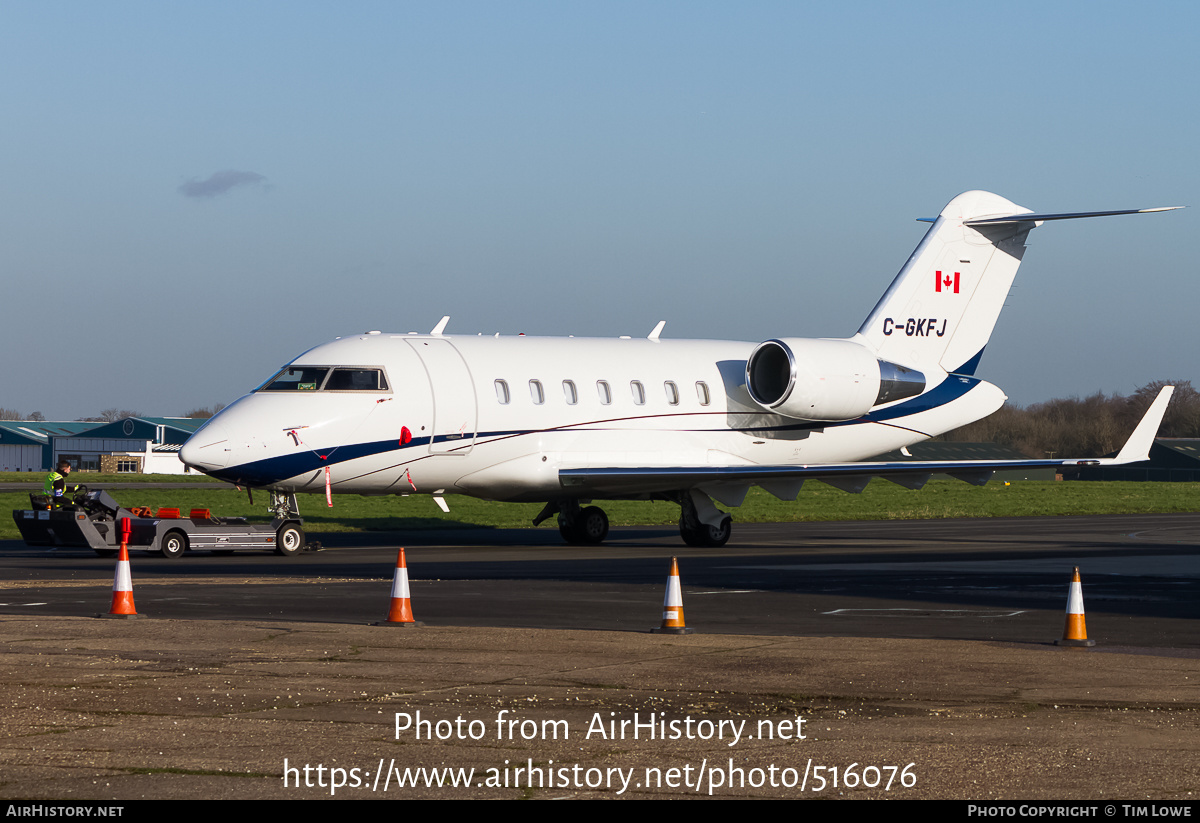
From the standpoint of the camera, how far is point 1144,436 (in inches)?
1123

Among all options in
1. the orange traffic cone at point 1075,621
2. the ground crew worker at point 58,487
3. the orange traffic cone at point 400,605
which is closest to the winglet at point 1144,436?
the orange traffic cone at point 1075,621

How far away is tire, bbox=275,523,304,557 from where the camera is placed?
89.8 feet

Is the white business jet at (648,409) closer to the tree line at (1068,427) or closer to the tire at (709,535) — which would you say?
the tire at (709,535)

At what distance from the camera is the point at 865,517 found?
47.1 meters

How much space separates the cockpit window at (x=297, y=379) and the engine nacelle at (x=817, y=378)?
9.85 meters

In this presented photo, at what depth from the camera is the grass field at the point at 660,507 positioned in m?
42.6

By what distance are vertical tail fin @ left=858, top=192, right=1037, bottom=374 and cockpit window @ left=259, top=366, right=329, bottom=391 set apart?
44.3 feet

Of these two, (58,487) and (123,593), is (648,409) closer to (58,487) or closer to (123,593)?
(58,487)

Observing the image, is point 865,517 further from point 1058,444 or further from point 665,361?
point 1058,444

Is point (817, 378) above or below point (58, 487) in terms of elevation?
above

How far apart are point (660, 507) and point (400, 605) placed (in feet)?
118

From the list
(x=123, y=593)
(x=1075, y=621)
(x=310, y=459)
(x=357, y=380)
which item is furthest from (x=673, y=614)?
(x=357, y=380)

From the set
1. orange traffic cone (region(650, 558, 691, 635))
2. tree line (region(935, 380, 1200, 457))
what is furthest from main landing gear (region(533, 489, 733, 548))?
tree line (region(935, 380, 1200, 457))

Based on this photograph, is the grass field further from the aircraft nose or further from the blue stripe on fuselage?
the blue stripe on fuselage
